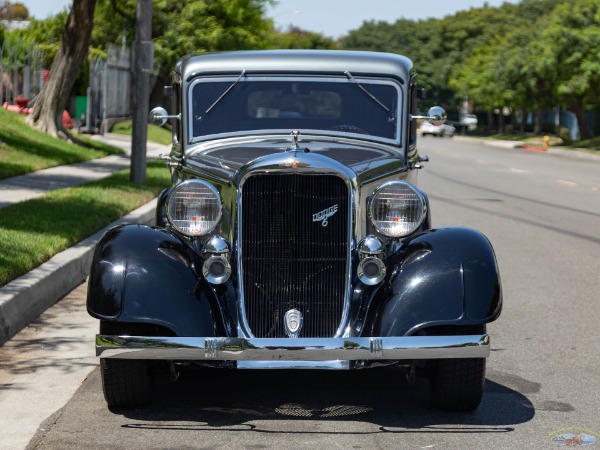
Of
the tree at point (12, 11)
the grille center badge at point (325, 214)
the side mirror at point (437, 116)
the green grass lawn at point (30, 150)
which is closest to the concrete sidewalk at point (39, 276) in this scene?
the green grass lawn at point (30, 150)

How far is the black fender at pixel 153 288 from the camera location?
20.7 feet

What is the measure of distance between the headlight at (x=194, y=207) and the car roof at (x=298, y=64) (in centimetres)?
176

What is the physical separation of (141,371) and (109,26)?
153ft

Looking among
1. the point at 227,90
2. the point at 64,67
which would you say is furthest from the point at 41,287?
the point at 64,67

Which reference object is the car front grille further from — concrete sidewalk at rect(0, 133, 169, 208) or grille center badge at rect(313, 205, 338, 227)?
concrete sidewalk at rect(0, 133, 169, 208)

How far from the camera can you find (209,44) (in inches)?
1900

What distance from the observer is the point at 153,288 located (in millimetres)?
6402

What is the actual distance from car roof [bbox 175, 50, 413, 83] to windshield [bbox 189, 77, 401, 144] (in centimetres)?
6

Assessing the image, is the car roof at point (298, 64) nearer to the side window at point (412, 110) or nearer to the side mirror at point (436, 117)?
the side window at point (412, 110)

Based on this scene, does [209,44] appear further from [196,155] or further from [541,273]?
[196,155]

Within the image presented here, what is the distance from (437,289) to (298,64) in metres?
2.54

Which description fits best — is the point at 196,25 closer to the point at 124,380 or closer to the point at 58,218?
the point at 58,218

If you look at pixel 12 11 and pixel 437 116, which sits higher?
pixel 12 11

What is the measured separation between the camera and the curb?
847 centimetres
